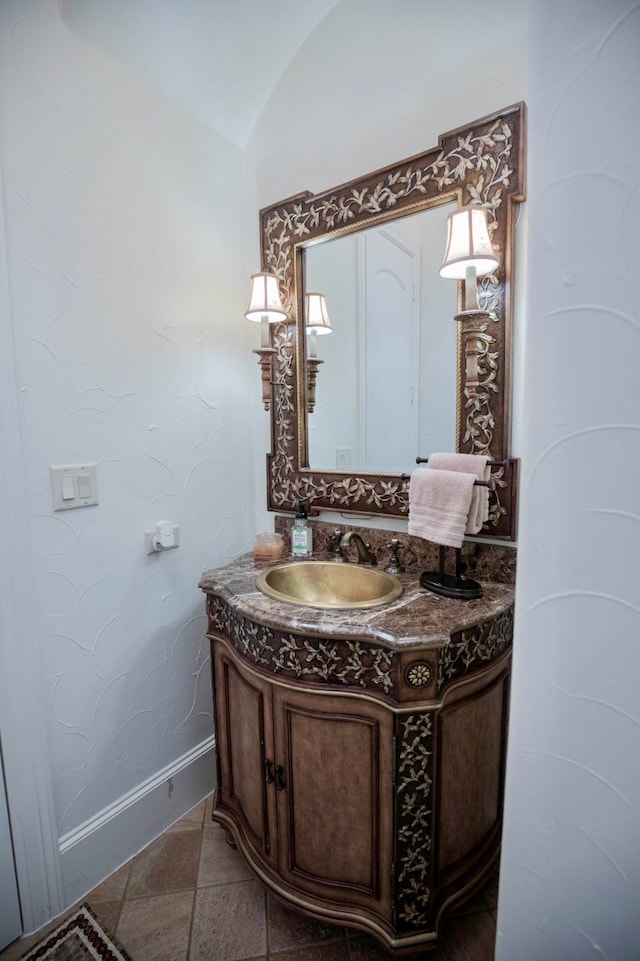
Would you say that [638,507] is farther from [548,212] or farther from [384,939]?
[384,939]

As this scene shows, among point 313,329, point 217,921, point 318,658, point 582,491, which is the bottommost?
point 217,921

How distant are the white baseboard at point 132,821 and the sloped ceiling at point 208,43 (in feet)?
7.27

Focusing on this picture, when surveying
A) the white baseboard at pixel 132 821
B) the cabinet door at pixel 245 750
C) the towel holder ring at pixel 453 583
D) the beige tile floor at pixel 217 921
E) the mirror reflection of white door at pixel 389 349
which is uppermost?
the mirror reflection of white door at pixel 389 349

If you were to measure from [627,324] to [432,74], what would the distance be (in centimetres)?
137

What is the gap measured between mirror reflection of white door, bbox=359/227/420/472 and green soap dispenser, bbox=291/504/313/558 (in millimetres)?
300

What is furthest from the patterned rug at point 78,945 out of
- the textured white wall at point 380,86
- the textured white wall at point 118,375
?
the textured white wall at point 380,86

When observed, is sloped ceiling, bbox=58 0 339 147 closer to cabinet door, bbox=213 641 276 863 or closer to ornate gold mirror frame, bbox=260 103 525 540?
ornate gold mirror frame, bbox=260 103 525 540

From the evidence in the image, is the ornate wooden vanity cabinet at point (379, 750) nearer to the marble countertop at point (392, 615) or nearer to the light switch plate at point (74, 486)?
the marble countertop at point (392, 615)

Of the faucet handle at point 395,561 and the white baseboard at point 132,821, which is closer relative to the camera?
the white baseboard at point 132,821

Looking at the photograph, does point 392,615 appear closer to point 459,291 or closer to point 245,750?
point 245,750

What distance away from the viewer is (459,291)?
1262mm

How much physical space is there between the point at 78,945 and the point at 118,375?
5.03ft

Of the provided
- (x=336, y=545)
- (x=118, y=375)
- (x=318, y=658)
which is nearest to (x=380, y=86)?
(x=118, y=375)

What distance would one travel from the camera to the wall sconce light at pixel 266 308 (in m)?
1.49
